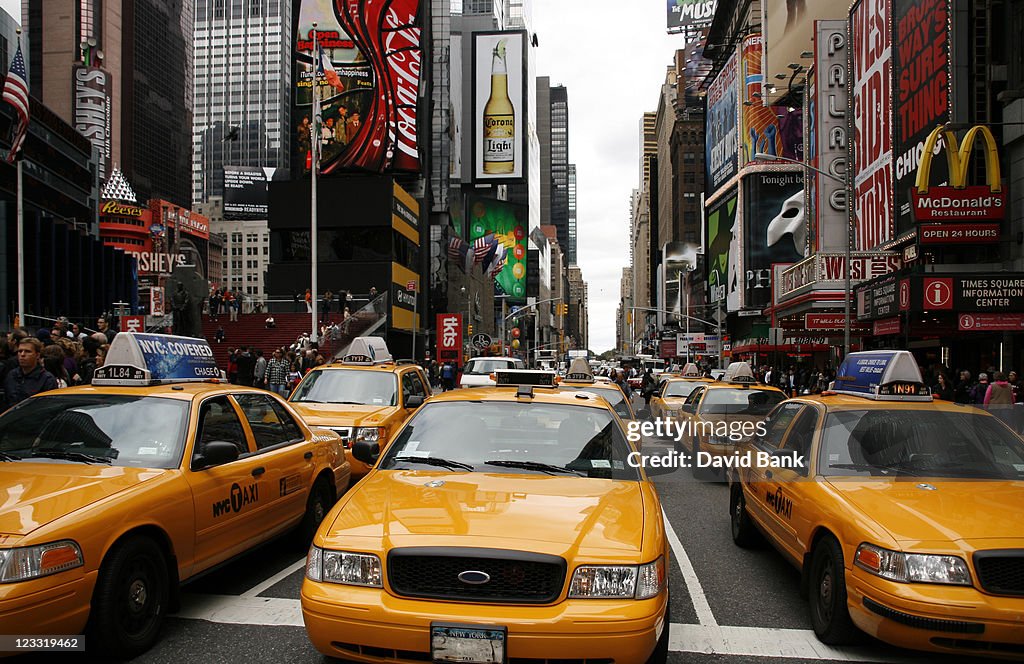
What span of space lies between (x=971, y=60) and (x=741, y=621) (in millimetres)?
21356

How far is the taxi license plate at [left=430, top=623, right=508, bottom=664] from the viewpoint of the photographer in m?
3.42

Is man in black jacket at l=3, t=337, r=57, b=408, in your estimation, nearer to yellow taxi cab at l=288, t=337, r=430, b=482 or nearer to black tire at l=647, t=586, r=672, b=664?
yellow taxi cab at l=288, t=337, r=430, b=482

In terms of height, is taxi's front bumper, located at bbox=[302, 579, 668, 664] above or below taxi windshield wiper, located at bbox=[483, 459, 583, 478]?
below

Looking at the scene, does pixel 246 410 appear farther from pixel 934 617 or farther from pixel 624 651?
pixel 934 617

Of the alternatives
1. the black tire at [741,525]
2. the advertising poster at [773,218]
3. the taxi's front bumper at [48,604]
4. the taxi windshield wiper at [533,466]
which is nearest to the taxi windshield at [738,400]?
the black tire at [741,525]

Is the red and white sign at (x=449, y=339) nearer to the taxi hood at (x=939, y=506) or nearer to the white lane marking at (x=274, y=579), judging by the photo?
the white lane marking at (x=274, y=579)

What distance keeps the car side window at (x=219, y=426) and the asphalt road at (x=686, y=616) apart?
41.2 inches

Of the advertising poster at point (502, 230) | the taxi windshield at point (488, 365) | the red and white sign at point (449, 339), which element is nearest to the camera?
the taxi windshield at point (488, 365)

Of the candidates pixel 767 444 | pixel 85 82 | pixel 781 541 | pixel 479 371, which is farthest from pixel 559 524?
pixel 85 82

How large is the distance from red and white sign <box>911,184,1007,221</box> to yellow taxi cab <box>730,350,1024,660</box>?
53.6ft

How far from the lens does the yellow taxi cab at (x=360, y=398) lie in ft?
32.0

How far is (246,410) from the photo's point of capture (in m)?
6.30

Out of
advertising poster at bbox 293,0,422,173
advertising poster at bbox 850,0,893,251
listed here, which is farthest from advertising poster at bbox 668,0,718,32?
advertising poster at bbox 850,0,893,251

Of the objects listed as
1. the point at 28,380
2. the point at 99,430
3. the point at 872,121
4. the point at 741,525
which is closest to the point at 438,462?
the point at 99,430
